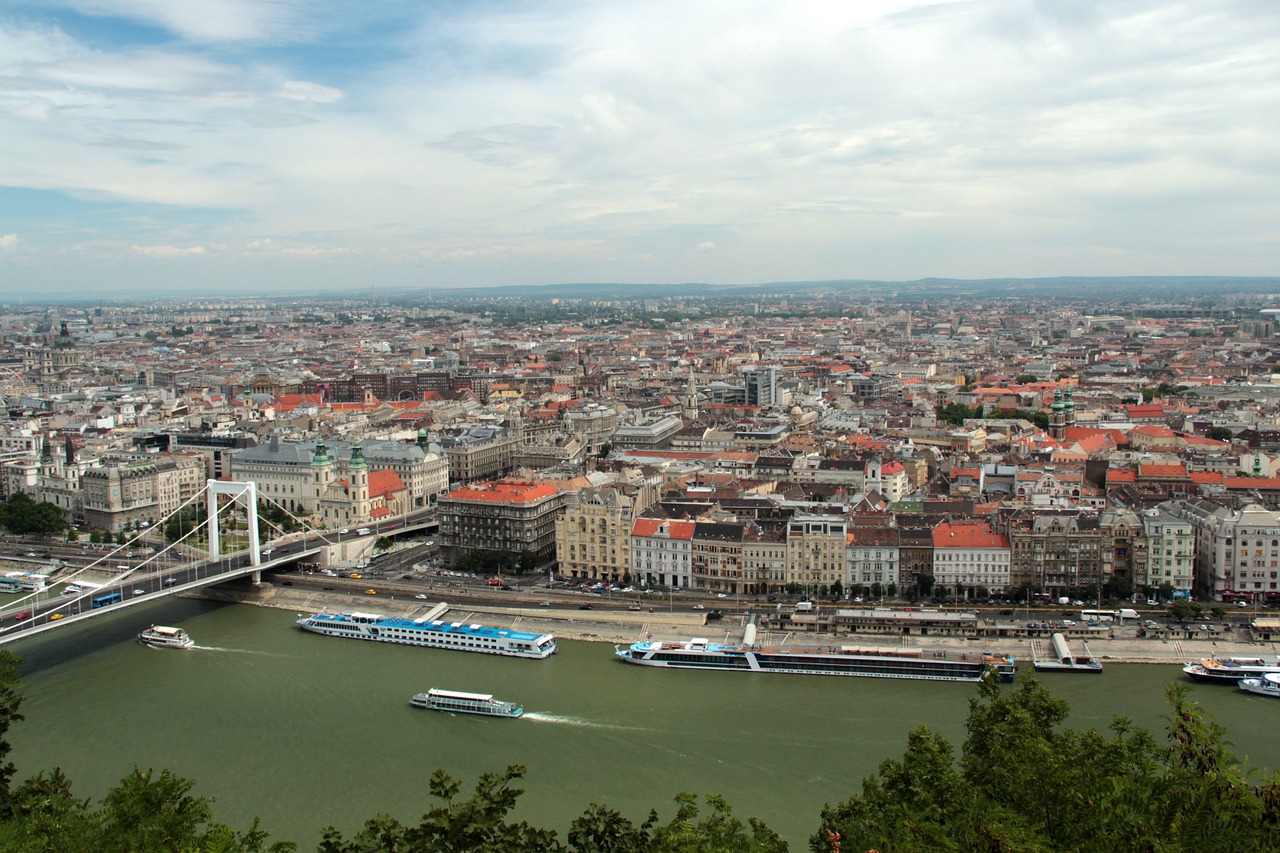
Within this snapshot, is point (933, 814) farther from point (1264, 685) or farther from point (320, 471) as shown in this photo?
point (320, 471)


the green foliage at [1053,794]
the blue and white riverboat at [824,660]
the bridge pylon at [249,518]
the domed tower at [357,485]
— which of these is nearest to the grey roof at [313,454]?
the domed tower at [357,485]

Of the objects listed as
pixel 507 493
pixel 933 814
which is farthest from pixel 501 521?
pixel 933 814

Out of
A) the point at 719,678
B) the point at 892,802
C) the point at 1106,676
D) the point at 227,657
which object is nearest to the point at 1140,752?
the point at 892,802

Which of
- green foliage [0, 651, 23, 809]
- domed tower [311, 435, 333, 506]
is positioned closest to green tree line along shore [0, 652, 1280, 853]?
green foliage [0, 651, 23, 809]

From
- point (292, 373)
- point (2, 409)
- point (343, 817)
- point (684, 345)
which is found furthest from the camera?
point (684, 345)

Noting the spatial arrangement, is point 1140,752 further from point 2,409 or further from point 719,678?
point 2,409

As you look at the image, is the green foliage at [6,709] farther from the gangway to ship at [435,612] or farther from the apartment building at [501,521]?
the apartment building at [501,521]
